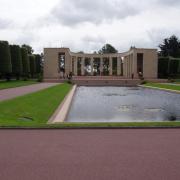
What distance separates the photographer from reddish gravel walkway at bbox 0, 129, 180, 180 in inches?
191

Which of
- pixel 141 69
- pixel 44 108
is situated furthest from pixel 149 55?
pixel 44 108

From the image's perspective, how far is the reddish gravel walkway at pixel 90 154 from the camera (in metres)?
4.86

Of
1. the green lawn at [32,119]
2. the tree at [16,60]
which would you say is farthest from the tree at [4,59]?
the green lawn at [32,119]

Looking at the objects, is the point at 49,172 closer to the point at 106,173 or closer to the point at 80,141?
the point at 106,173

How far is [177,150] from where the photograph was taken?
6.32 metres

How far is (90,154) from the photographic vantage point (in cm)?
598

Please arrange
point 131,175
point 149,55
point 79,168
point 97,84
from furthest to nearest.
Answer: point 149,55 < point 97,84 < point 79,168 < point 131,175

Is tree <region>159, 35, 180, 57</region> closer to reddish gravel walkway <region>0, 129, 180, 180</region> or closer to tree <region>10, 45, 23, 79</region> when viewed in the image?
tree <region>10, 45, 23, 79</region>

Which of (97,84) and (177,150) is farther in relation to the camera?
(97,84)

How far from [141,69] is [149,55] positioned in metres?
3.67

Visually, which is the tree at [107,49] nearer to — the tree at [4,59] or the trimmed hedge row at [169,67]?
the trimmed hedge row at [169,67]

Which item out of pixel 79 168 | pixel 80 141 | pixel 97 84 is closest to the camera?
pixel 79 168

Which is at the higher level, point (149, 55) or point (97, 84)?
point (149, 55)

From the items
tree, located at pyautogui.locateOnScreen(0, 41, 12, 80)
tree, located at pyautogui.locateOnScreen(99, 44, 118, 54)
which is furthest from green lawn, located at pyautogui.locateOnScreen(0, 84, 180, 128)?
tree, located at pyautogui.locateOnScreen(99, 44, 118, 54)
